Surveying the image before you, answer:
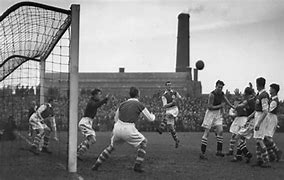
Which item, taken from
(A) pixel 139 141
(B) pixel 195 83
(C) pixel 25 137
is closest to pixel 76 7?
(A) pixel 139 141

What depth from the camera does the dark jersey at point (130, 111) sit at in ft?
34.9

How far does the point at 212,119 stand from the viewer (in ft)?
46.1

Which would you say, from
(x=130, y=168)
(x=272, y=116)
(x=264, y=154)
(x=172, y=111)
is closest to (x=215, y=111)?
(x=272, y=116)

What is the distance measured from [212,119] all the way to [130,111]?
4.07m

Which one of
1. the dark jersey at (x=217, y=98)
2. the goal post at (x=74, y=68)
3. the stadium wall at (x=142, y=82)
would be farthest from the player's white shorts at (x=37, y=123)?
the stadium wall at (x=142, y=82)

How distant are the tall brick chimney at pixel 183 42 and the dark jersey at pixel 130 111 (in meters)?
47.1

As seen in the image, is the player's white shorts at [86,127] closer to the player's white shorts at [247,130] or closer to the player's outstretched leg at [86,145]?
the player's outstretched leg at [86,145]

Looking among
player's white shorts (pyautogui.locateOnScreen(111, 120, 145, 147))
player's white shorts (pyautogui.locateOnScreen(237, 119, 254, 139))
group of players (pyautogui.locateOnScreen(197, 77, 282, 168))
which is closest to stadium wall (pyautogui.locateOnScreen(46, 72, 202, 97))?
group of players (pyautogui.locateOnScreen(197, 77, 282, 168))

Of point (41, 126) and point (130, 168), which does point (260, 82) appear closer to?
point (130, 168)

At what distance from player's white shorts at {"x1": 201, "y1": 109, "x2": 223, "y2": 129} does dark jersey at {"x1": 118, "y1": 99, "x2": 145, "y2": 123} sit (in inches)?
146

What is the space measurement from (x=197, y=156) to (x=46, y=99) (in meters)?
5.86

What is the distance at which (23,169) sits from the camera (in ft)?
35.1

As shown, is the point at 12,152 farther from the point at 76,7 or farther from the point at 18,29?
the point at 76,7

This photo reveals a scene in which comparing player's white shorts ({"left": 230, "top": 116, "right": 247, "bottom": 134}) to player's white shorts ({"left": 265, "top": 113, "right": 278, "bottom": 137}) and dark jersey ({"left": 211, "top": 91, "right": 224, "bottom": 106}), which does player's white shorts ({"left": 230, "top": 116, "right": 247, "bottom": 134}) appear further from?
player's white shorts ({"left": 265, "top": 113, "right": 278, "bottom": 137})
